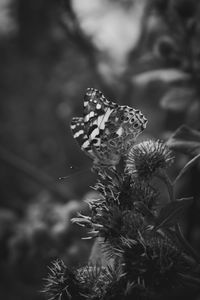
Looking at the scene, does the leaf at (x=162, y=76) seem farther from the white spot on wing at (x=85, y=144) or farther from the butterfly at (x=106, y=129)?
the white spot on wing at (x=85, y=144)

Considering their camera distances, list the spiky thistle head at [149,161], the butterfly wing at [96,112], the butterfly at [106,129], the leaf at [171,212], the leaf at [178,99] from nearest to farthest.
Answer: the leaf at [171,212] < the spiky thistle head at [149,161] < the butterfly at [106,129] < the butterfly wing at [96,112] < the leaf at [178,99]

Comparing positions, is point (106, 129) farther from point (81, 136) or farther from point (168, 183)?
point (168, 183)

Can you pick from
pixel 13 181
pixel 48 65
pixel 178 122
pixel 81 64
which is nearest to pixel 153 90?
pixel 178 122

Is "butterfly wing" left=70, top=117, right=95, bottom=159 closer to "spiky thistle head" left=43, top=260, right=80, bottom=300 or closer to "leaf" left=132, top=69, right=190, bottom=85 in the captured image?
"spiky thistle head" left=43, top=260, right=80, bottom=300

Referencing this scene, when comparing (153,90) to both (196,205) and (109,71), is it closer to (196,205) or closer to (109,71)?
(109,71)

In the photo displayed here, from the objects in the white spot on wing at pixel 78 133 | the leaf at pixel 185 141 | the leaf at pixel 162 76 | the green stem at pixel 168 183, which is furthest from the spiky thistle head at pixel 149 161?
the leaf at pixel 162 76

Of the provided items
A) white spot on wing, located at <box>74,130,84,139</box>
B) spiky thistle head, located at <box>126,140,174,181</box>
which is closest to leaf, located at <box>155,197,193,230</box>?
spiky thistle head, located at <box>126,140,174,181</box>
